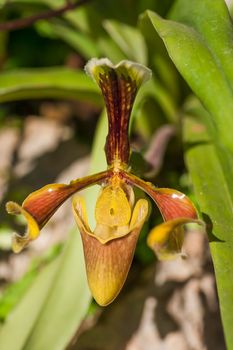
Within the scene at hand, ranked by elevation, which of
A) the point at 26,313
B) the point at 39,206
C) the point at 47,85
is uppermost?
the point at 47,85

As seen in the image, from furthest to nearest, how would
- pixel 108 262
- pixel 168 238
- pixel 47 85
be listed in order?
pixel 47 85 → pixel 108 262 → pixel 168 238

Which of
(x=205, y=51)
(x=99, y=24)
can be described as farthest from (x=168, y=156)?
(x=205, y=51)

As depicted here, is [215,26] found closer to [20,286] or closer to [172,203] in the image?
[172,203]

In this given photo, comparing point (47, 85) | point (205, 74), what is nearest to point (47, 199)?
point (205, 74)

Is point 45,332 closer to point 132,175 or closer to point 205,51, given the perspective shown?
point 132,175

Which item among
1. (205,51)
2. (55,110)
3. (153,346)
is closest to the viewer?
(205,51)

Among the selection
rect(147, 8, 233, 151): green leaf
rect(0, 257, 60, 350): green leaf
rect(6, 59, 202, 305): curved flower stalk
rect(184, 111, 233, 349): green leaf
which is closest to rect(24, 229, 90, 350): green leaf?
rect(0, 257, 60, 350): green leaf

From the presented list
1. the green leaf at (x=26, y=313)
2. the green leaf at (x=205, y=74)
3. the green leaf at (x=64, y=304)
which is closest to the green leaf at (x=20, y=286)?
the green leaf at (x=26, y=313)
